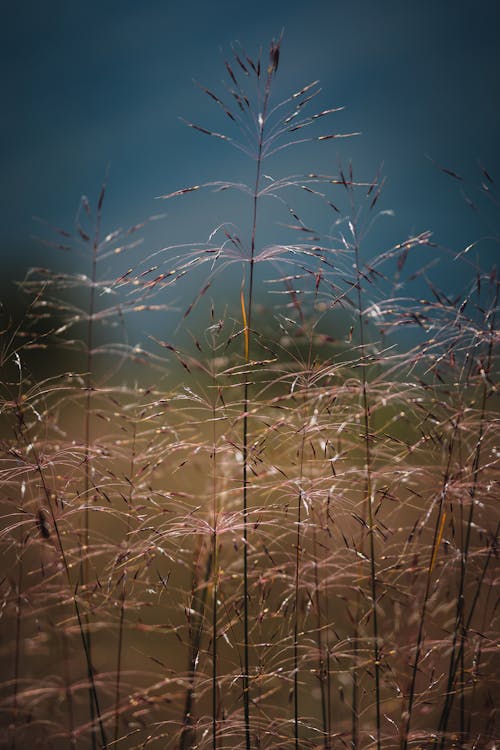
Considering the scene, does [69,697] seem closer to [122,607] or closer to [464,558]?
[122,607]

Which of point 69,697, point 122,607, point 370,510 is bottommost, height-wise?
point 69,697

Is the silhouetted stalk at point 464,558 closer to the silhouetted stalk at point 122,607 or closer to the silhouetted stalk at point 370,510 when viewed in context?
the silhouetted stalk at point 370,510

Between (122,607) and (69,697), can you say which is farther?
(69,697)

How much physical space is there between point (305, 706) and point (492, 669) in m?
0.75

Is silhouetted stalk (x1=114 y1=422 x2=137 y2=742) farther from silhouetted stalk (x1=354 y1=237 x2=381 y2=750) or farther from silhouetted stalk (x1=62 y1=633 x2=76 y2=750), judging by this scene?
silhouetted stalk (x1=354 y1=237 x2=381 y2=750)

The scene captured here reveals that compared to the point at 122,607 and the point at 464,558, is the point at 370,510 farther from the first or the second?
the point at 122,607

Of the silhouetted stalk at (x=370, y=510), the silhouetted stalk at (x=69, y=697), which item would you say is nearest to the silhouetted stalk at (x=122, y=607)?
the silhouetted stalk at (x=69, y=697)

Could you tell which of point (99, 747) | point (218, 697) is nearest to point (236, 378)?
point (218, 697)

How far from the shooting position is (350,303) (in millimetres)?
1827

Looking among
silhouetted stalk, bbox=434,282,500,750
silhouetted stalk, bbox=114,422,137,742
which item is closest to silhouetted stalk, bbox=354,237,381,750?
silhouetted stalk, bbox=434,282,500,750

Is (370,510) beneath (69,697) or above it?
above

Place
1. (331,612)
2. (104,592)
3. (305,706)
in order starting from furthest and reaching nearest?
1. (331,612)
2. (305,706)
3. (104,592)

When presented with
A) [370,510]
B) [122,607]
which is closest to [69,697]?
[122,607]

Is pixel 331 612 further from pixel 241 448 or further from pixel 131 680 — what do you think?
pixel 241 448
